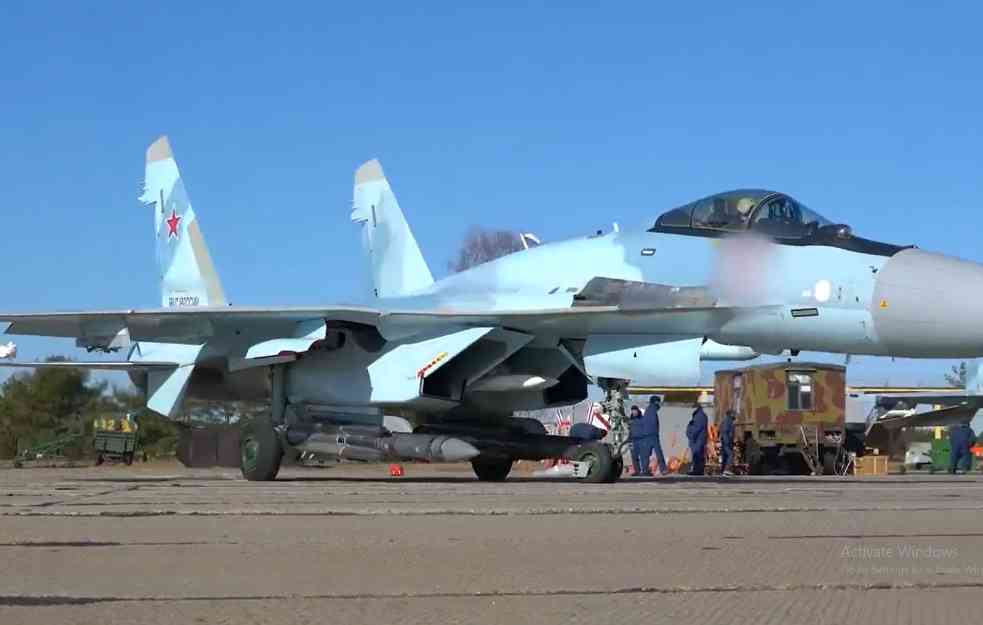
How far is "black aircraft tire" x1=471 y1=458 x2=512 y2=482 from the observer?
15.1 metres

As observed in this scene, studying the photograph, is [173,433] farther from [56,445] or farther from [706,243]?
[706,243]

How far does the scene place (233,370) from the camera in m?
15.0

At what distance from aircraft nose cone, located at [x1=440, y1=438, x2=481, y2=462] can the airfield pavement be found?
161 inches

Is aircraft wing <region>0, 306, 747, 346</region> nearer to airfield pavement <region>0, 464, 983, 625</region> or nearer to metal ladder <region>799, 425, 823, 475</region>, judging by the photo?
airfield pavement <region>0, 464, 983, 625</region>

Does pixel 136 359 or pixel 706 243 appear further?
pixel 136 359

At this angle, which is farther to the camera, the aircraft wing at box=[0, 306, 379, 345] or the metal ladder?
the metal ladder

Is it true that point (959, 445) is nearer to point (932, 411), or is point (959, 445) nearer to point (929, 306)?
point (932, 411)

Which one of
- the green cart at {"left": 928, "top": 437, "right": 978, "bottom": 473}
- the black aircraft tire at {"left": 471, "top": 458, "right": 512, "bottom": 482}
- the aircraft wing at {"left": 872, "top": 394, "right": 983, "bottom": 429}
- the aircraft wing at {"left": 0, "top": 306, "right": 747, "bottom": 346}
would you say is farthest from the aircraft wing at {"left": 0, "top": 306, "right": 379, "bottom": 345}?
the aircraft wing at {"left": 872, "top": 394, "right": 983, "bottom": 429}

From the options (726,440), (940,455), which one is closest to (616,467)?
(726,440)

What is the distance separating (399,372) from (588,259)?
2433mm

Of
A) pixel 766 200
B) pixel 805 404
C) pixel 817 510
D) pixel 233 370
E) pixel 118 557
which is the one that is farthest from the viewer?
pixel 805 404

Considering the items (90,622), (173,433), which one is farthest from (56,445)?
(90,622)

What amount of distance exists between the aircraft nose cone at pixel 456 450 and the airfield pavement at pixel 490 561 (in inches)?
161

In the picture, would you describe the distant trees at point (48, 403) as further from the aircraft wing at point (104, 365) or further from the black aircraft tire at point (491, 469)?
the black aircraft tire at point (491, 469)
